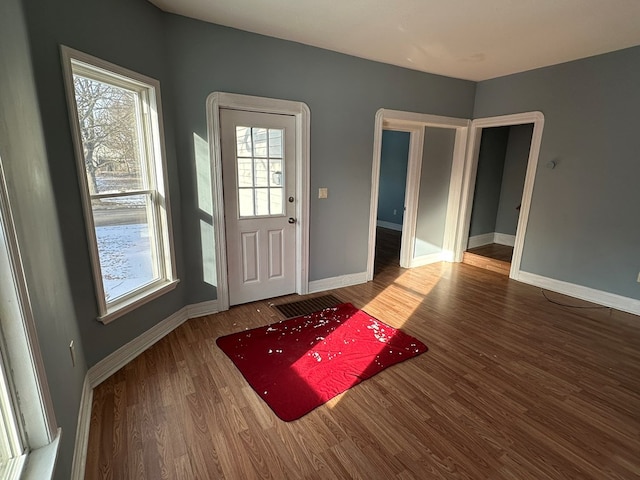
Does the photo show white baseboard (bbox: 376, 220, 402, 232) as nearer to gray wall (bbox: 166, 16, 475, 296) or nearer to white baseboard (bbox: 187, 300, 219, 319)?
gray wall (bbox: 166, 16, 475, 296)

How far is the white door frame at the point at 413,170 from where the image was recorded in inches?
151

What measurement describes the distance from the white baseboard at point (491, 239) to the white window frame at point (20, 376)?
5.75m

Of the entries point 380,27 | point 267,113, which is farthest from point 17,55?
point 380,27

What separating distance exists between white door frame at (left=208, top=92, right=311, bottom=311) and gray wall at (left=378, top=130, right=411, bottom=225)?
12.6ft

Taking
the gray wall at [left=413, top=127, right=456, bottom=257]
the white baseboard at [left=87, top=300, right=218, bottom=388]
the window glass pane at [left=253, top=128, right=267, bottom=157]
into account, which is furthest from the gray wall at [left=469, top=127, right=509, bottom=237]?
the white baseboard at [left=87, top=300, right=218, bottom=388]

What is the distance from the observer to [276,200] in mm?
3314

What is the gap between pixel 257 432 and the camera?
1.79 metres

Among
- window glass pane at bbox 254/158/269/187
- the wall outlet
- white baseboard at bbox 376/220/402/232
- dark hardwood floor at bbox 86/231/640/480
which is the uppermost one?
window glass pane at bbox 254/158/269/187

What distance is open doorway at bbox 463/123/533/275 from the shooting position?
545 cm

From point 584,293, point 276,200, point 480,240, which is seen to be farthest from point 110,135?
point 480,240

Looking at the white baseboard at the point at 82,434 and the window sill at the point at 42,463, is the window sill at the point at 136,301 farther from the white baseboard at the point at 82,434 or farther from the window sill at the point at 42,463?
the window sill at the point at 42,463

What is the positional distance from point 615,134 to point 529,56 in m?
1.21

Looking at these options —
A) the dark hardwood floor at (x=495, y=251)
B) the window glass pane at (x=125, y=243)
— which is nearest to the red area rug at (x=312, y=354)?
the window glass pane at (x=125, y=243)

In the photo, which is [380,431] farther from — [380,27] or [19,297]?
[380,27]
